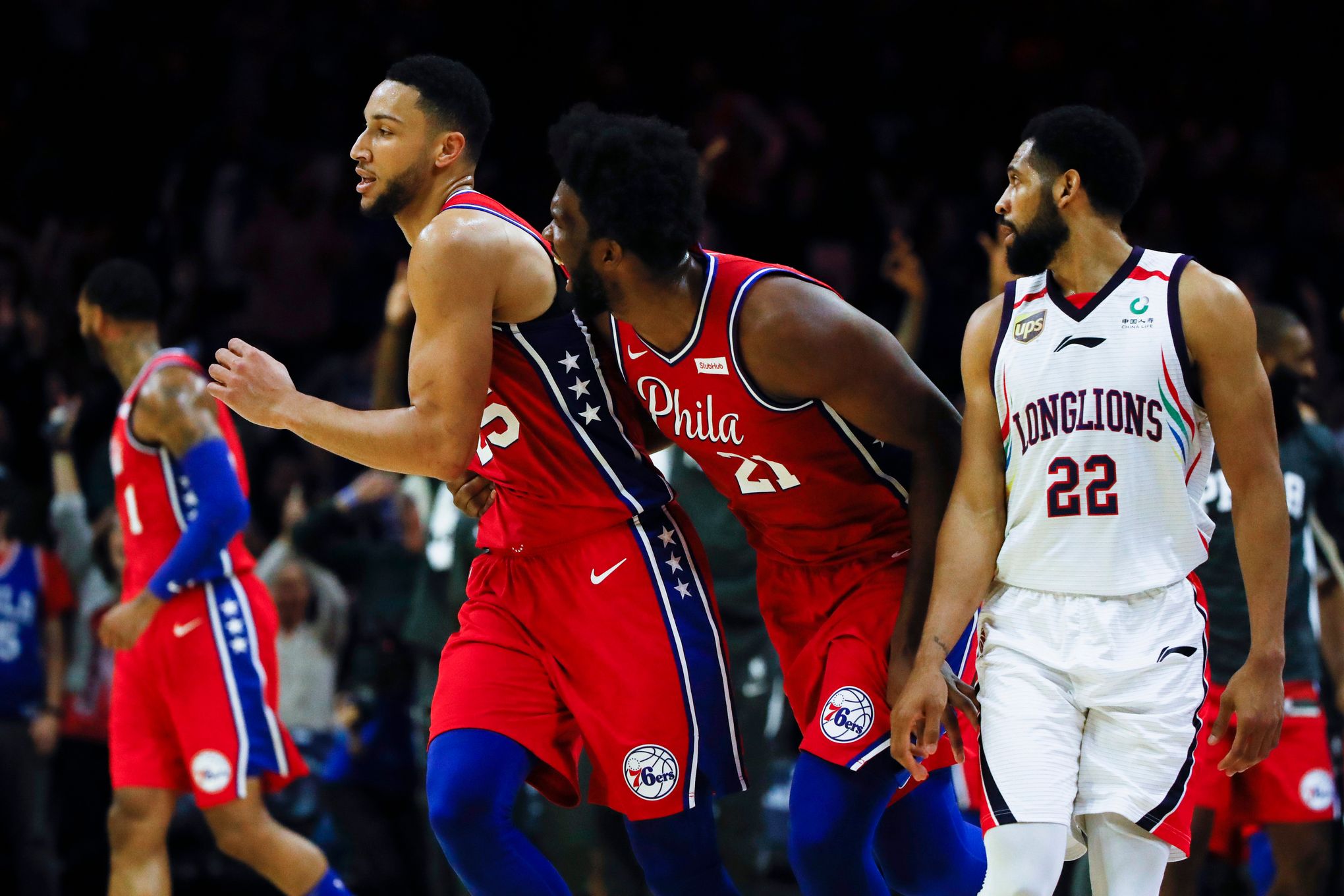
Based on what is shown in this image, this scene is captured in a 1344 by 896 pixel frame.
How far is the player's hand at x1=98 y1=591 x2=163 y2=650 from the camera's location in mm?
4984

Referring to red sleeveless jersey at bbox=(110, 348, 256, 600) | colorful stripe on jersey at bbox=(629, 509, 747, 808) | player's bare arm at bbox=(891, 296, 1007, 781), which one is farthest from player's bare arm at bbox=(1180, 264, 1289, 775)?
red sleeveless jersey at bbox=(110, 348, 256, 600)

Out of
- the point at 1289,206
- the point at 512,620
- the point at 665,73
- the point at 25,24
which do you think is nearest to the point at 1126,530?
the point at 512,620

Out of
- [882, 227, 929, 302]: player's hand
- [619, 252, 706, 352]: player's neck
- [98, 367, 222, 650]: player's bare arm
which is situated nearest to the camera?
[619, 252, 706, 352]: player's neck

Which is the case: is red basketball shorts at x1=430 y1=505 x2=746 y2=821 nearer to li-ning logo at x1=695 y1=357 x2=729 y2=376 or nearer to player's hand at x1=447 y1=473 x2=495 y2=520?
player's hand at x1=447 y1=473 x2=495 y2=520

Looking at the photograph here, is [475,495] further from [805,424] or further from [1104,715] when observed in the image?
[1104,715]

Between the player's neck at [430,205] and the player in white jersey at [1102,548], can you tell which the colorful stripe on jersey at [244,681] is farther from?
the player in white jersey at [1102,548]

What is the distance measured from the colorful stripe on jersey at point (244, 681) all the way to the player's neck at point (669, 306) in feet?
7.65

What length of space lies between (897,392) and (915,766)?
0.80 m

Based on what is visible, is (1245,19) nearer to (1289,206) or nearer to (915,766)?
(1289,206)

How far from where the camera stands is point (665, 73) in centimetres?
1073

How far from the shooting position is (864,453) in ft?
11.6

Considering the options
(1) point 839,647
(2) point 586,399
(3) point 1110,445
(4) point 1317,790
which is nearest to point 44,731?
(2) point 586,399

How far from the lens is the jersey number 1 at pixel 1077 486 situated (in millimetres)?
3252

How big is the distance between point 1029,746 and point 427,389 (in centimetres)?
147
